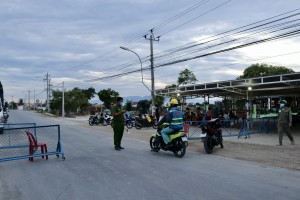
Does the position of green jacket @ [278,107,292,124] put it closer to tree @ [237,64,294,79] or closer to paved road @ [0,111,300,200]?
paved road @ [0,111,300,200]

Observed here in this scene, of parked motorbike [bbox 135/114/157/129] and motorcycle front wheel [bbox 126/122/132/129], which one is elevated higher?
parked motorbike [bbox 135/114/157/129]

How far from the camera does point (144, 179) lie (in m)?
6.58

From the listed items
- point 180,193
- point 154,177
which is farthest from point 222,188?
point 154,177

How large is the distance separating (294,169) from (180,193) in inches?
149

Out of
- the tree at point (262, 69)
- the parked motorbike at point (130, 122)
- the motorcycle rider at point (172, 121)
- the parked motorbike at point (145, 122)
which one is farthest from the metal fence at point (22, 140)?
the tree at point (262, 69)

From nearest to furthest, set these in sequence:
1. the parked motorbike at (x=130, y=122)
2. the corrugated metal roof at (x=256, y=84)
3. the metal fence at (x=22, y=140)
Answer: the metal fence at (x=22, y=140), the corrugated metal roof at (x=256, y=84), the parked motorbike at (x=130, y=122)

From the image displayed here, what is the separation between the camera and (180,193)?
18.1 feet

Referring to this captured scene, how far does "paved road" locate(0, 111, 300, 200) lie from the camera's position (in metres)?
5.50

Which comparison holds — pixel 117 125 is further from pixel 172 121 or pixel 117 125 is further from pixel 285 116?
pixel 285 116

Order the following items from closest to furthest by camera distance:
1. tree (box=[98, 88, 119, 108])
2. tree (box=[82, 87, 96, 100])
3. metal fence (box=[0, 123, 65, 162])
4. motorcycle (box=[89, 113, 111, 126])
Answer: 1. metal fence (box=[0, 123, 65, 162])
2. motorcycle (box=[89, 113, 111, 126])
3. tree (box=[98, 88, 119, 108])
4. tree (box=[82, 87, 96, 100])

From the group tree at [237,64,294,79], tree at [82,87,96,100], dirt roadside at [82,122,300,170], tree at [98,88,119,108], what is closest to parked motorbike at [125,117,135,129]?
dirt roadside at [82,122,300,170]

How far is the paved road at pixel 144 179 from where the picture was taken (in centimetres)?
550

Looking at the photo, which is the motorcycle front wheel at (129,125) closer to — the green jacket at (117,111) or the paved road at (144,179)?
the green jacket at (117,111)

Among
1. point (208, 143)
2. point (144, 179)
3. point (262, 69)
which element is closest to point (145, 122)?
point (208, 143)
